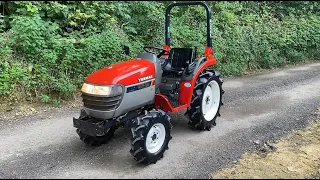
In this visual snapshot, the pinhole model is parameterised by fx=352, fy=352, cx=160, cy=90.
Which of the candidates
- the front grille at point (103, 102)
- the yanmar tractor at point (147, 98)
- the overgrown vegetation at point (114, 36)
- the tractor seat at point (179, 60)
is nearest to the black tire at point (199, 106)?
the yanmar tractor at point (147, 98)

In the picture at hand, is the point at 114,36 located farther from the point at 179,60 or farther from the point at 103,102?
the point at 103,102

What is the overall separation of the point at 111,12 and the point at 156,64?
4440 mm

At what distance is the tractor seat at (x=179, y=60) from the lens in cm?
492

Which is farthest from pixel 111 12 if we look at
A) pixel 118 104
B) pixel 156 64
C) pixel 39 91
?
pixel 118 104

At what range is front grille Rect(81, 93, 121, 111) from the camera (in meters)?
3.84

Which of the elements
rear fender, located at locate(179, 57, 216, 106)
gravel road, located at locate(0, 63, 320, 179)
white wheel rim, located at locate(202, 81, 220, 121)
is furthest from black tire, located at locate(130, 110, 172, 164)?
white wheel rim, located at locate(202, 81, 220, 121)

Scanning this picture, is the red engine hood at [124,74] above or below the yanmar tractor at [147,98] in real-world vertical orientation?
above

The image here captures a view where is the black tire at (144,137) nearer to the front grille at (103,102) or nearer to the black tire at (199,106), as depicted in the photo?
the front grille at (103,102)

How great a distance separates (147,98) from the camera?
14.1 feet

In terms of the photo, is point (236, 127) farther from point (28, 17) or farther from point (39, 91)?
point (28, 17)

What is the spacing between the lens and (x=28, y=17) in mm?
6656

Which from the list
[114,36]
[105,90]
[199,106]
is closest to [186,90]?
[199,106]

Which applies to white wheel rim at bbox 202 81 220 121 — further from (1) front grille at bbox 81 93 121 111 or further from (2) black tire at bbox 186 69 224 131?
(1) front grille at bbox 81 93 121 111

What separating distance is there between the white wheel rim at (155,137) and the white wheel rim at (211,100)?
1127 millimetres
